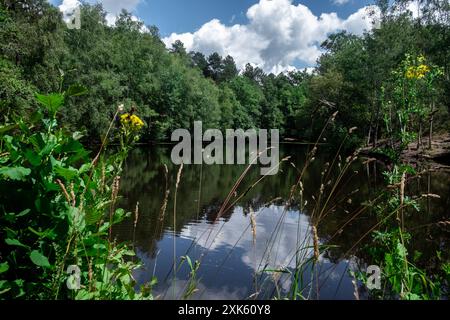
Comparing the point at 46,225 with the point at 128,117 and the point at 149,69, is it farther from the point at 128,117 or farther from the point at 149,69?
the point at 149,69

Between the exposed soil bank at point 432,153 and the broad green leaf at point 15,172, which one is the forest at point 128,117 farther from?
the exposed soil bank at point 432,153

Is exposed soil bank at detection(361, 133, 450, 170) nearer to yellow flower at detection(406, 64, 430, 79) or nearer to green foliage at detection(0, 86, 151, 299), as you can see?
yellow flower at detection(406, 64, 430, 79)

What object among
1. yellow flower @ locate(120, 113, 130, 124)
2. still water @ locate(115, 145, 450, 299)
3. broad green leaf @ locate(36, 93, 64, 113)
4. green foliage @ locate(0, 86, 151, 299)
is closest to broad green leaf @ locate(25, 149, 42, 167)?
green foliage @ locate(0, 86, 151, 299)

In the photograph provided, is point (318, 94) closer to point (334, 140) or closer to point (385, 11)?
point (334, 140)

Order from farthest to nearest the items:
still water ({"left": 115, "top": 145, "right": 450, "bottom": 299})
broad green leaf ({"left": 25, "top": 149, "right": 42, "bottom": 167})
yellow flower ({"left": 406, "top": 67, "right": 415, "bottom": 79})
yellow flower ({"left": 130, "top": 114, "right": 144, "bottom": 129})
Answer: yellow flower ({"left": 406, "top": 67, "right": 415, "bottom": 79}), still water ({"left": 115, "top": 145, "right": 450, "bottom": 299}), yellow flower ({"left": 130, "top": 114, "right": 144, "bottom": 129}), broad green leaf ({"left": 25, "top": 149, "right": 42, "bottom": 167})

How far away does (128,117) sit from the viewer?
2.39 m

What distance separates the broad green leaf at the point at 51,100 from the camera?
166 cm

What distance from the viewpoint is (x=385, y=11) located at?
25703mm

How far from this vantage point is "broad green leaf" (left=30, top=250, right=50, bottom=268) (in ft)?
4.98

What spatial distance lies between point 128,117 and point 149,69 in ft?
119

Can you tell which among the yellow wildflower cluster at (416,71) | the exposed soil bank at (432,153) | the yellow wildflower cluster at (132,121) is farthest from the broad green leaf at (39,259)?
the exposed soil bank at (432,153)

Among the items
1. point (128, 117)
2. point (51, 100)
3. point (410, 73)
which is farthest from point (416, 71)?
point (51, 100)
